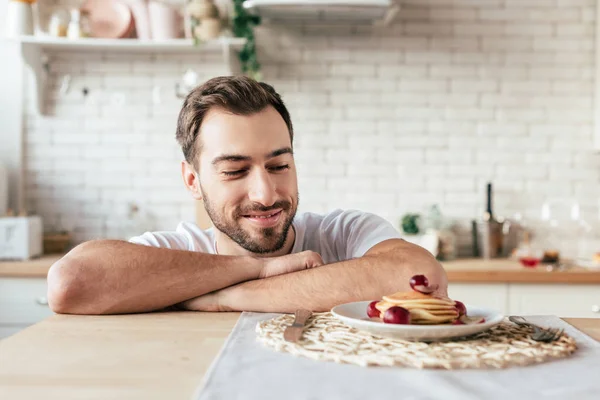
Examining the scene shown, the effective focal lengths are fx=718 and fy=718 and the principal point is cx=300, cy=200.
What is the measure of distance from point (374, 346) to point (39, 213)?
3.24m

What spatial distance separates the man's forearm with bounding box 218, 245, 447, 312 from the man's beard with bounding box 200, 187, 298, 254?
0.23 m

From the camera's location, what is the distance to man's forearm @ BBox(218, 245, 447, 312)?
5.16 ft

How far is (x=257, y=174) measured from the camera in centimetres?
181

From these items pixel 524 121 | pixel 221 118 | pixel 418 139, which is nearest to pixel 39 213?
pixel 418 139

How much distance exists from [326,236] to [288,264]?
0.49 metres

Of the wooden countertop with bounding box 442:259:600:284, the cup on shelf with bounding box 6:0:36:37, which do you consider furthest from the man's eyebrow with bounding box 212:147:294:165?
the cup on shelf with bounding box 6:0:36:37

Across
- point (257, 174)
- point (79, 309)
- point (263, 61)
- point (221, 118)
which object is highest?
point (263, 61)

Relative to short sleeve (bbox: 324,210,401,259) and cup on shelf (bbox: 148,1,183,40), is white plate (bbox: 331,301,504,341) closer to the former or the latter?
short sleeve (bbox: 324,210,401,259)

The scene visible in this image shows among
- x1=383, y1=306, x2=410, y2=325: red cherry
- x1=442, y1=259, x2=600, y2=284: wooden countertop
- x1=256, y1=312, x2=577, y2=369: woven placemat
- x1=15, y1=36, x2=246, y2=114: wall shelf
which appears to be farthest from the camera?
x1=15, y1=36, x2=246, y2=114: wall shelf

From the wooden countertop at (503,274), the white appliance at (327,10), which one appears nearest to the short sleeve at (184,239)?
the wooden countertop at (503,274)

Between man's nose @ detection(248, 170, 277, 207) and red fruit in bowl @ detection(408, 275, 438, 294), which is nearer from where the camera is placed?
red fruit in bowl @ detection(408, 275, 438, 294)

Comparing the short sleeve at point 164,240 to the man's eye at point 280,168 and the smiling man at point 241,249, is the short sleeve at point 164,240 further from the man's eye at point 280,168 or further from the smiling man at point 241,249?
the man's eye at point 280,168

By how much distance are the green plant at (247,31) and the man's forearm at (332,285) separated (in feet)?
7.20

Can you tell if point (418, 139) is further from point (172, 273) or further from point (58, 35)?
point (172, 273)
